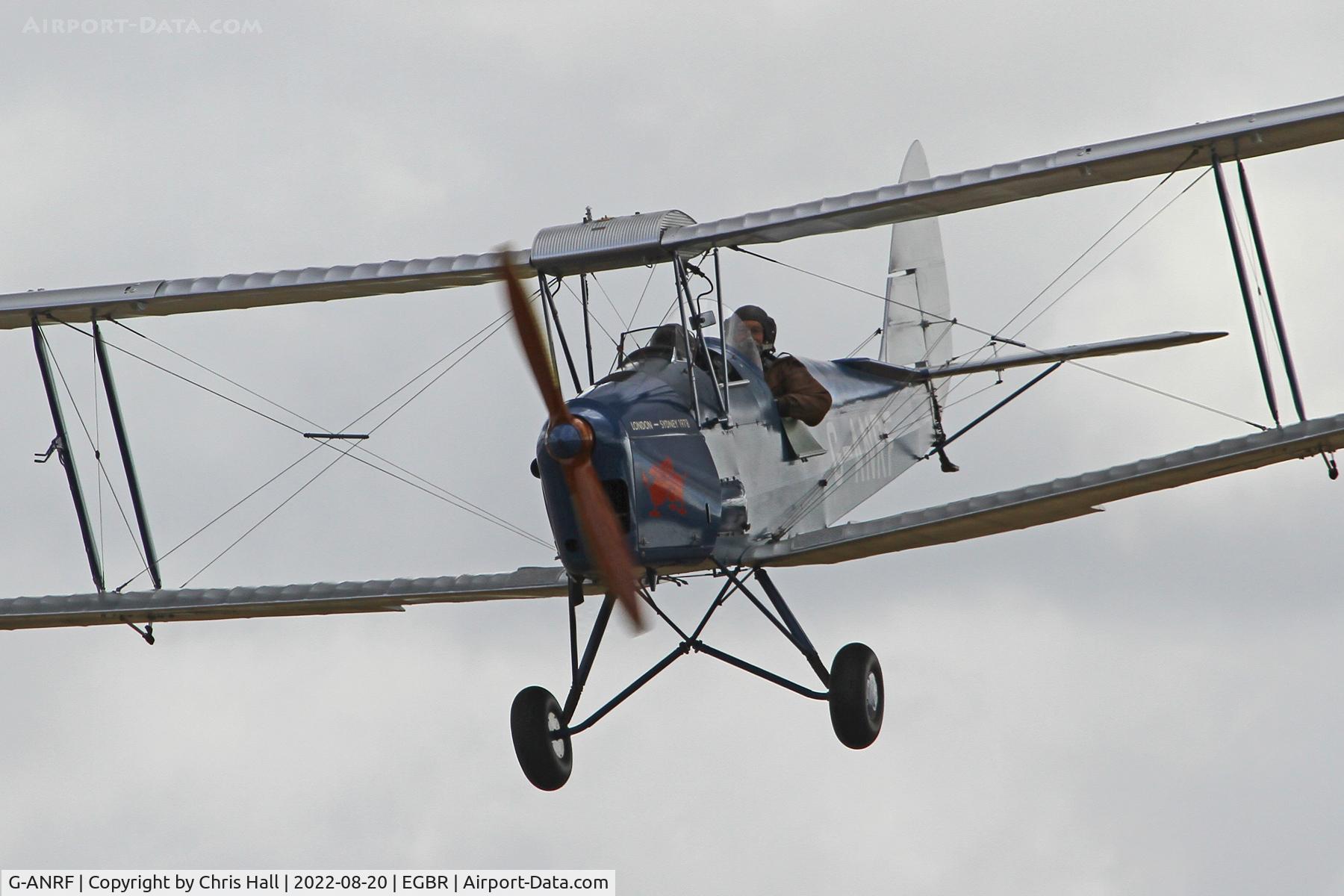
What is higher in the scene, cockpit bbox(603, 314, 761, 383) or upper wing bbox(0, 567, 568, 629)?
cockpit bbox(603, 314, 761, 383)

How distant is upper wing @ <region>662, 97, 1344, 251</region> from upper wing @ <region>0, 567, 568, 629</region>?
262 centimetres

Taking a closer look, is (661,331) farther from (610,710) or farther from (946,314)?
(946,314)

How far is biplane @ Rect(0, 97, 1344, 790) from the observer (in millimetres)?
13281

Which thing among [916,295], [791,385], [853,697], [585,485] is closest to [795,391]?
[791,385]

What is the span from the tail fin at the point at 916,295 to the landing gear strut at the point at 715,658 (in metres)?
6.98

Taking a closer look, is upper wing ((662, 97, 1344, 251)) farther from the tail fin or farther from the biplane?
the tail fin

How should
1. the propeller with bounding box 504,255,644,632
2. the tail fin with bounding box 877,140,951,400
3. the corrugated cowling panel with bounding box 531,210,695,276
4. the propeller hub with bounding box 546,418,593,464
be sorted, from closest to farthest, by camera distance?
the propeller with bounding box 504,255,644,632, the propeller hub with bounding box 546,418,593,464, the corrugated cowling panel with bounding box 531,210,695,276, the tail fin with bounding box 877,140,951,400

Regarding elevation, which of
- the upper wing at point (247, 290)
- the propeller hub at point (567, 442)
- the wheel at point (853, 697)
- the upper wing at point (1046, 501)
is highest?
the upper wing at point (247, 290)

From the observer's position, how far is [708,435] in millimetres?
14219

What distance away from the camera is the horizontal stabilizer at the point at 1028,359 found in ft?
49.7

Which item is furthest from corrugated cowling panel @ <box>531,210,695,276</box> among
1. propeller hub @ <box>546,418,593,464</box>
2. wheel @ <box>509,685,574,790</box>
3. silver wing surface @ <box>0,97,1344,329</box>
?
wheel @ <box>509,685,574,790</box>

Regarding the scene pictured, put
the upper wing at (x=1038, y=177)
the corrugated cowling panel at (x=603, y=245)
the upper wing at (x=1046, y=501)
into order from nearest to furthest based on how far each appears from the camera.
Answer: the upper wing at (x=1046, y=501), the upper wing at (x=1038, y=177), the corrugated cowling panel at (x=603, y=245)

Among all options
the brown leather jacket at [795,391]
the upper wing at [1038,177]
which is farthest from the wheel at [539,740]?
the upper wing at [1038,177]

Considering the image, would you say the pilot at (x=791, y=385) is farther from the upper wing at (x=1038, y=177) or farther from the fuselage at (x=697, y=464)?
the upper wing at (x=1038, y=177)
